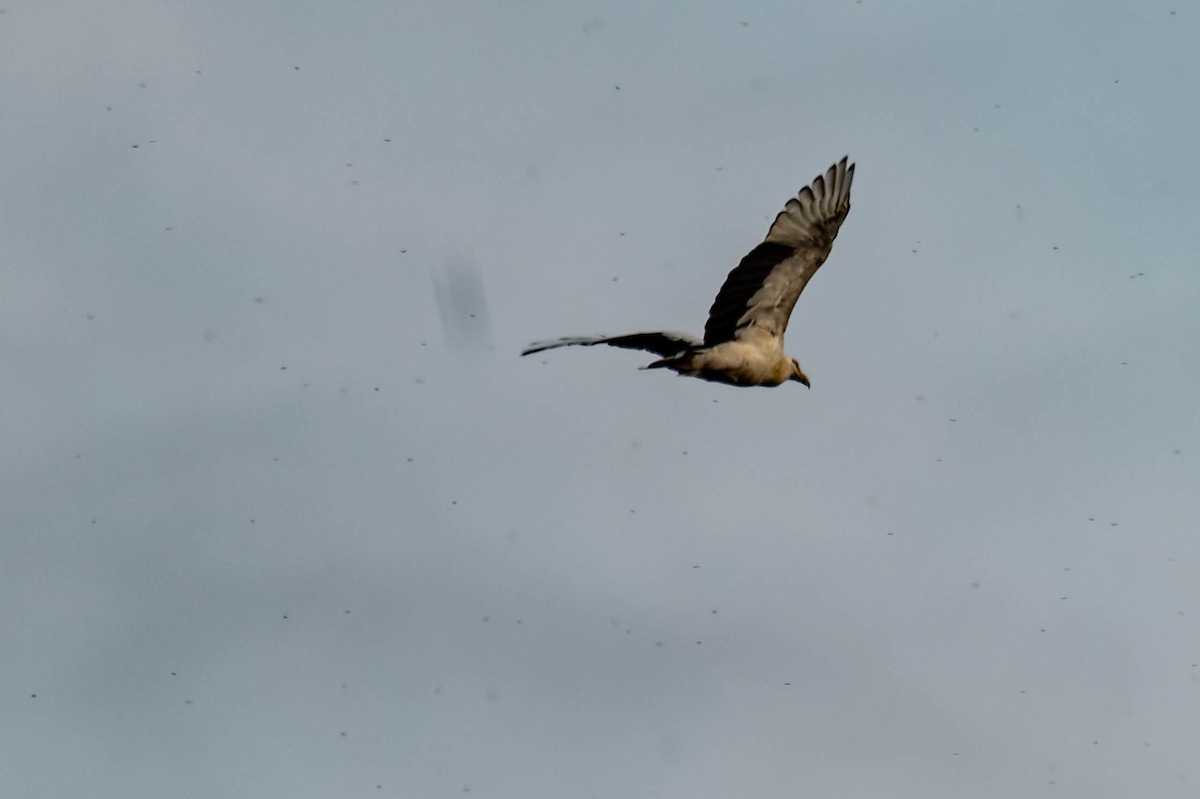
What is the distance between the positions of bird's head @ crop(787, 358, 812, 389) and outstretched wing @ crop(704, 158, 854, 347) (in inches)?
25.0

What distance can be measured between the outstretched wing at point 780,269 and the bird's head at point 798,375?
2.08 ft

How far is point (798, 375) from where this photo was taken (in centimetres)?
2700

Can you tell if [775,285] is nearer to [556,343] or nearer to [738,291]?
[738,291]

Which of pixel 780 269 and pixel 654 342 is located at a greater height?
pixel 780 269

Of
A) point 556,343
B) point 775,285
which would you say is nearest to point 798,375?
point 775,285

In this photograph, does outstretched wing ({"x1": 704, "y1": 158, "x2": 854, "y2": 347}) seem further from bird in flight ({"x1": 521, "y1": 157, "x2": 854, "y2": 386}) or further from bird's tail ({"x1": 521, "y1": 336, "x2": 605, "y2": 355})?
bird's tail ({"x1": 521, "y1": 336, "x2": 605, "y2": 355})

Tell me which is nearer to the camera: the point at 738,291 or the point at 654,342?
the point at 654,342

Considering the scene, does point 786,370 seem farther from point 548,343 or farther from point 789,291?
point 548,343

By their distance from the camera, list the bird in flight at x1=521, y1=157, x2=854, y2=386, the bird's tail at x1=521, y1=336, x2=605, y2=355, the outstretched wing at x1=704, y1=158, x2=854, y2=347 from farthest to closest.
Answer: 1. the outstretched wing at x1=704, y1=158, x2=854, y2=347
2. the bird in flight at x1=521, y1=157, x2=854, y2=386
3. the bird's tail at x1=521, y1=336, x2=605, y2=355

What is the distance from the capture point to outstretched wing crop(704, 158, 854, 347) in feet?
86.0

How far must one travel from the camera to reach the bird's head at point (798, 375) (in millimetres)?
26906

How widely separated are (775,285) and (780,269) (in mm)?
257

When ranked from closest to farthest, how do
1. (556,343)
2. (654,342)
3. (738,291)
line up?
(556,343) → (654,342) → (738,291)

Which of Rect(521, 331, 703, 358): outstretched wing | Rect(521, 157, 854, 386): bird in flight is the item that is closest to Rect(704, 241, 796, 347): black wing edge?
Rect(521, 157, 854, 386): bird in flight
